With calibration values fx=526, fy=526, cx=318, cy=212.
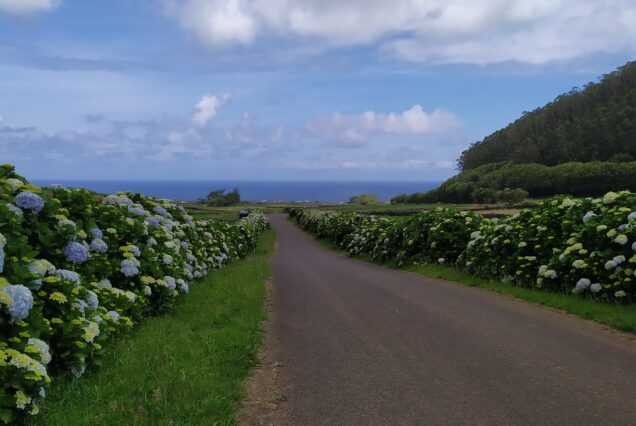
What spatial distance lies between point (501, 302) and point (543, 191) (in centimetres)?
6501

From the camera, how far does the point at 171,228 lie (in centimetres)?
1063

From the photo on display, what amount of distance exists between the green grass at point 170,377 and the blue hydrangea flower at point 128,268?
720 mm

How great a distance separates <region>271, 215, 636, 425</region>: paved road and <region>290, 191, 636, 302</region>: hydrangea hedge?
93 centimetres

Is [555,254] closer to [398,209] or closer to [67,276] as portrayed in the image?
[67,276]

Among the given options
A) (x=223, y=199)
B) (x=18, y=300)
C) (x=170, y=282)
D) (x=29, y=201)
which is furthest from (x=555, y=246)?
(x=223, y=199)

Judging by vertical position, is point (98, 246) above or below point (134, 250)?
above

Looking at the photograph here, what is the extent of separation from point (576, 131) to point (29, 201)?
105 metres

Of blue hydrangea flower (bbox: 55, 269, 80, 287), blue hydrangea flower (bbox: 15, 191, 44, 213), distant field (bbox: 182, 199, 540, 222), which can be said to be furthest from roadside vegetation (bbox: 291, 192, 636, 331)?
distant field (bbox: 182, 199, 540, 222)

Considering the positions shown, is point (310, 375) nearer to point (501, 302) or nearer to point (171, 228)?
point (501, 302)

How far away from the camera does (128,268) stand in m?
6.85

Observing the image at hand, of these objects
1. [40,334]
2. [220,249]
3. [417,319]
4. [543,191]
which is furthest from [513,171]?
[40,334]

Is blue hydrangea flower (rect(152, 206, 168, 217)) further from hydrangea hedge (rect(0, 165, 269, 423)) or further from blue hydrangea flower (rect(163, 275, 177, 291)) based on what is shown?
blue hydrangea flower (rect(163, 275, 177, 291))

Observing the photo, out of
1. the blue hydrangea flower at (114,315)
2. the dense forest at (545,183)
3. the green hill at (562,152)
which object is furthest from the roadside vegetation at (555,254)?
the green hill at (562,152)

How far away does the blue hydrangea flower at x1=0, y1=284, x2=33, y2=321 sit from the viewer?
3.94 m
